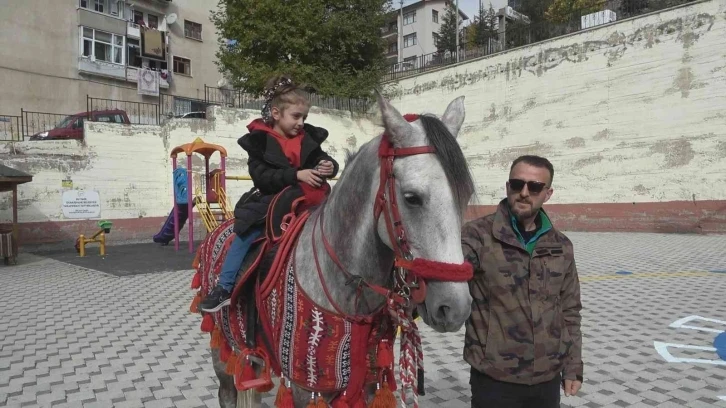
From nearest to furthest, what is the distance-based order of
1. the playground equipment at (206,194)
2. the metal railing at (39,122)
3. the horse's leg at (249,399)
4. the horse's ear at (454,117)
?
the horse's ear at (454,117)
the horse's leg at (249,399)
the playground equipment at (206,194)
the metal railing at (39,122)

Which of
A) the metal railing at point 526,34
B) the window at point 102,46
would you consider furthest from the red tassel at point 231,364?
the window at point 102,46

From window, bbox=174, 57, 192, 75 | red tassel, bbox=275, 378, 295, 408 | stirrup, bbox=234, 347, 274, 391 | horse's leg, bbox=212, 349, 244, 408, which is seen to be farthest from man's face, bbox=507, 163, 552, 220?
window, bbox=174, 57, 192, 75

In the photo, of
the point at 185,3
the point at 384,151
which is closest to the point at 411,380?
the point at 384,151

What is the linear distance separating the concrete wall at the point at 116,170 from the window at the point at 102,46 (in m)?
13.3

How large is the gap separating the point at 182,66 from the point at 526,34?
21192 millimetres

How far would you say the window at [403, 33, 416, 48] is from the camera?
50569mm

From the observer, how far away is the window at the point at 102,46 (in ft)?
81.9

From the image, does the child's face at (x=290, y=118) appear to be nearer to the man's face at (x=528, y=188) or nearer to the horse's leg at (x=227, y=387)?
the man's face at (x=528, y=188)

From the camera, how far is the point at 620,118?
15070mm

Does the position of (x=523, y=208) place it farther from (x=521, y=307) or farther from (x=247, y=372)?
(x=247, y=372)

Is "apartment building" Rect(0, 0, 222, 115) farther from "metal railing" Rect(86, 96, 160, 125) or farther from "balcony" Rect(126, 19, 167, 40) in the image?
"metal railing" Rect(86, 96, 160, 125)

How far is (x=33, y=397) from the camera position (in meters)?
3.82

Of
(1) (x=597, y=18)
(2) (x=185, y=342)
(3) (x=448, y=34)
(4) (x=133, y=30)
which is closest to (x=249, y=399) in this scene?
(2) (x=185, y=342)

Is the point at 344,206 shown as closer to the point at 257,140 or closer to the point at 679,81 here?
the point at 257,140
